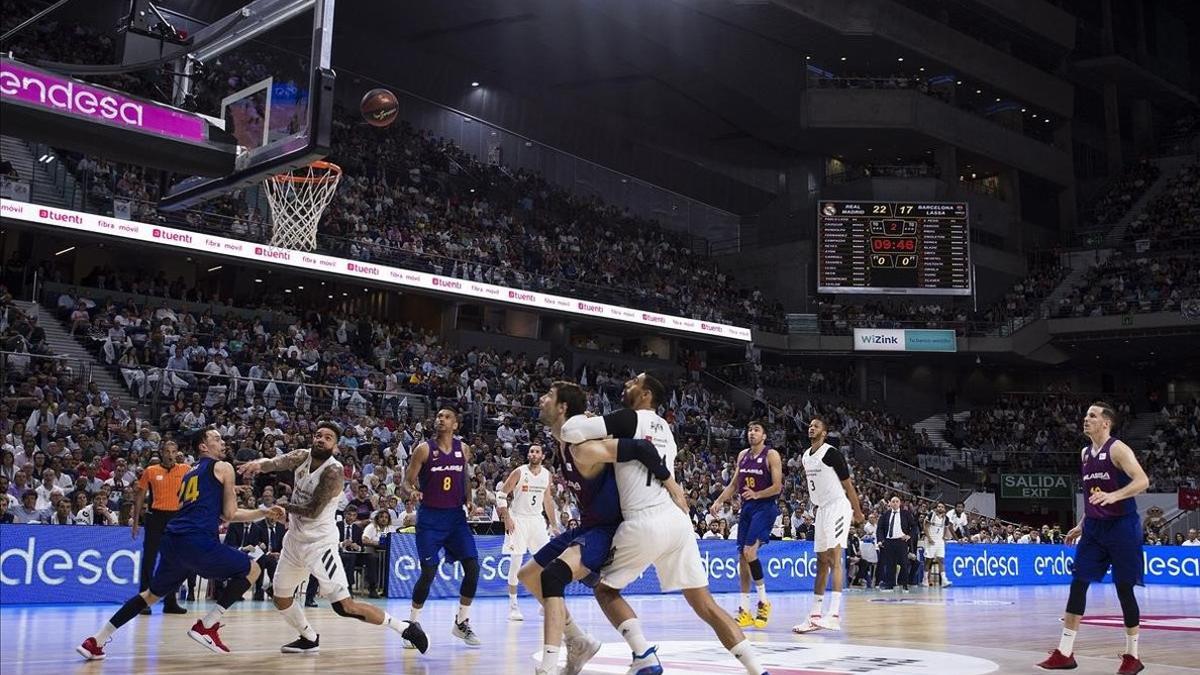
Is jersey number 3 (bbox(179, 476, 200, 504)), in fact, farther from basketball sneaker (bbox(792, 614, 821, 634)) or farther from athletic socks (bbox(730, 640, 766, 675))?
basketball sneaker (bbox(792, 614, 821, 634))

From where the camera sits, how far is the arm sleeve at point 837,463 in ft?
42.5

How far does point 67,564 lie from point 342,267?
1562 cm

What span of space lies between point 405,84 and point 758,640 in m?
32.3

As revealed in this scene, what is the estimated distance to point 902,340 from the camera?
141 feet

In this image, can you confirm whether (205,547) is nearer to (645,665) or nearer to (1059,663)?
(645,665)

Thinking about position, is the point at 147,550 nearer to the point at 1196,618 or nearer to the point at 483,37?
the point at 1196,618

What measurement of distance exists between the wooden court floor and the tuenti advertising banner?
1.60 ft

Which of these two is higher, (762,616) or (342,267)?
(342,267)

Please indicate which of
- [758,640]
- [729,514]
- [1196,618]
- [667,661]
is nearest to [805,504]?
[729,514]

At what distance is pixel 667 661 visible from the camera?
29.8 ft

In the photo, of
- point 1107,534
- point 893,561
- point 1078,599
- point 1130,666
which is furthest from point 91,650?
point 893,561

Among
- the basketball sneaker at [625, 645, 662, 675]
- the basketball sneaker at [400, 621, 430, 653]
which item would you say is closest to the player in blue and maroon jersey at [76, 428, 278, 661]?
the basketball sneaker at [400, 621, 430, 653]

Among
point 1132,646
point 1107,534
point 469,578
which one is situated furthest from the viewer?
point 469,578

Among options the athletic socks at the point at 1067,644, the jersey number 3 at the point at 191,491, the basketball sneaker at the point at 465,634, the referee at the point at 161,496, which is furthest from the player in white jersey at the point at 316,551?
the athletic socks at the point at 1067,644
